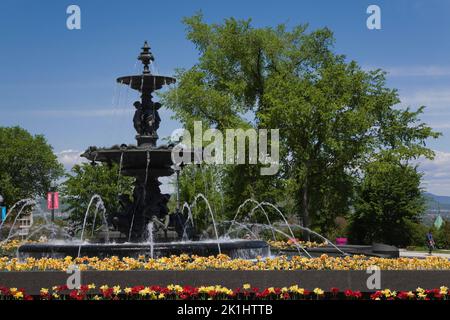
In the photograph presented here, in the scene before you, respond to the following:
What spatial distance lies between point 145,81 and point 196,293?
862 cm

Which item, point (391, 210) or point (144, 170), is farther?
point (391, 210)

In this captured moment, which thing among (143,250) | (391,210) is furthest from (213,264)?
(391,210)

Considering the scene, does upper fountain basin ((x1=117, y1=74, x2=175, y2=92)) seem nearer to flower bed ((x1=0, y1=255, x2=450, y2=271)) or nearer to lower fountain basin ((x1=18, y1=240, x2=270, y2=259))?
lower fountain basin ((x1=18, y1=240, x2=270, y2=259))

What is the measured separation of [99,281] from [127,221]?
268 inches

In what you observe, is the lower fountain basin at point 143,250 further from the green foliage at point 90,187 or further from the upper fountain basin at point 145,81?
A: the green foliage at point 90,187

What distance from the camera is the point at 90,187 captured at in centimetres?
5238

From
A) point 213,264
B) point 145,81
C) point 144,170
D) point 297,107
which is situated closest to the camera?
point 213,264

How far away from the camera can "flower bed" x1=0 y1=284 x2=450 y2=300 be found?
1038cm

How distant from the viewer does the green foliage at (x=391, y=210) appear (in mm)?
42312

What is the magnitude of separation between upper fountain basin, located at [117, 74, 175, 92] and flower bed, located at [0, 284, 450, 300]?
8113 millimetres

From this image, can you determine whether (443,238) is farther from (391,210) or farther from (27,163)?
(27,163)

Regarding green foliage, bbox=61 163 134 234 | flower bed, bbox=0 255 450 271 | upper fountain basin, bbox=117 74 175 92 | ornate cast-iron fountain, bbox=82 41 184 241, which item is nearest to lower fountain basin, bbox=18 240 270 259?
flower bed, bbox=0 255 450 271
